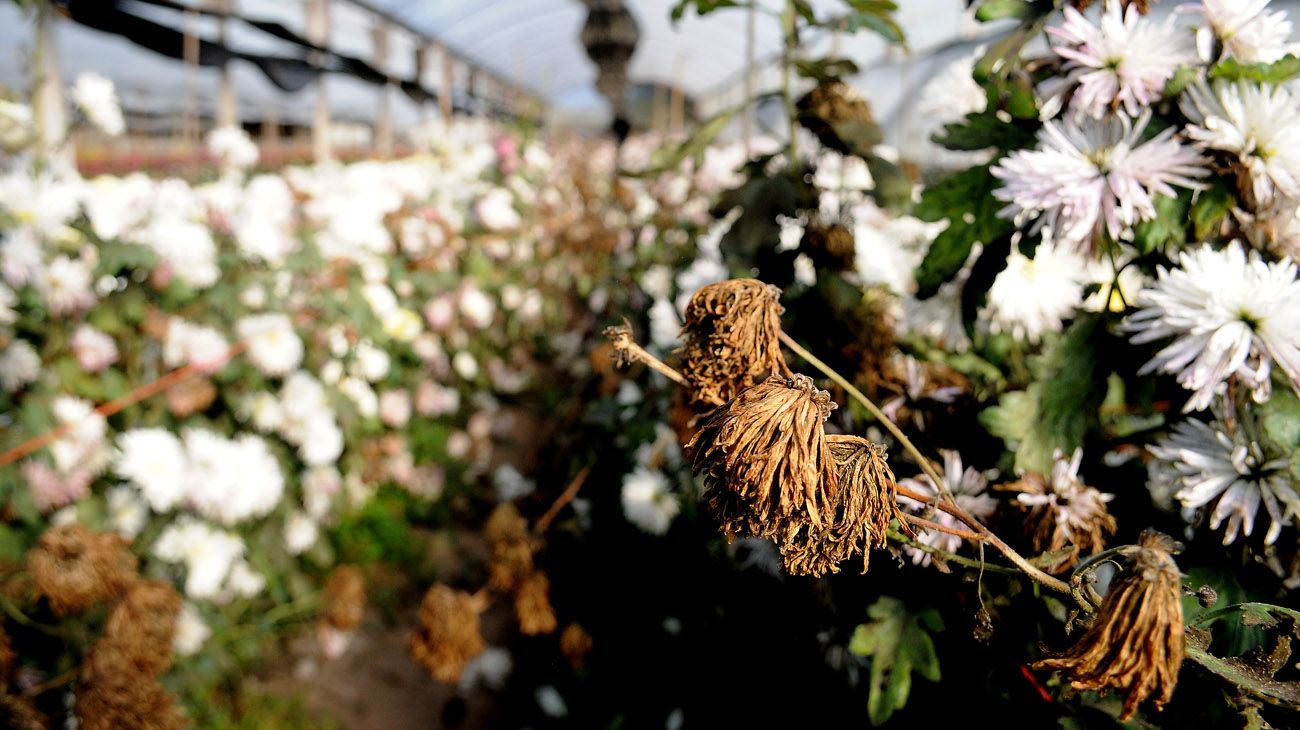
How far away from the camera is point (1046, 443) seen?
2.55 feet

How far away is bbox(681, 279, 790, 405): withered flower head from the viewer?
24.6 inches

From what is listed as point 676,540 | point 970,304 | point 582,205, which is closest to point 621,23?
point 676,540

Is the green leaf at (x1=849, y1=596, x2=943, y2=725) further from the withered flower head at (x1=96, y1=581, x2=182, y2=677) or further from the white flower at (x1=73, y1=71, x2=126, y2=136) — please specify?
the white flower at (x1=73, y1=71, x2=126, y2=136)

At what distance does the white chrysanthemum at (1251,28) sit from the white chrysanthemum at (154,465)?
6.64 feet

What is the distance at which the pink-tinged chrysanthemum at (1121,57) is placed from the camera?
2.45 ft

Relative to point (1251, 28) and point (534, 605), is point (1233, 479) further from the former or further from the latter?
point (534, 605)

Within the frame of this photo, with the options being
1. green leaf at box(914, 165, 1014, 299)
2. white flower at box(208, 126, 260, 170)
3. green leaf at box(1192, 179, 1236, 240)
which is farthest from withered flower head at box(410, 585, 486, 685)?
white flower at box(208, 126, 260, 170)

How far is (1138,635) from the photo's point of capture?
463 millimetres

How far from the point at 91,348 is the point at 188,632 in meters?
0.72

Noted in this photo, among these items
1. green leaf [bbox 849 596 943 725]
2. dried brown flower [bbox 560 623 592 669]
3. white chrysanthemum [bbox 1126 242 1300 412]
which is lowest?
dried brown flower [bbox 560 623 592 669]

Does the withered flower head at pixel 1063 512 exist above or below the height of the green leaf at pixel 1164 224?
below

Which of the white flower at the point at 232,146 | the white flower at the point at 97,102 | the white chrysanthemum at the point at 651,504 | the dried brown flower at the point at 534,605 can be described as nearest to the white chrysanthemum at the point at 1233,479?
the white chrysanthemum at the point at 651,504

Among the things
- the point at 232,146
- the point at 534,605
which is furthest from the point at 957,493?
the point at 232,146

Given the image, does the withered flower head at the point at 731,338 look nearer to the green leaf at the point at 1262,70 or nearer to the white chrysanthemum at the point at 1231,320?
the white chrysanthemum at the point at 1231,320
